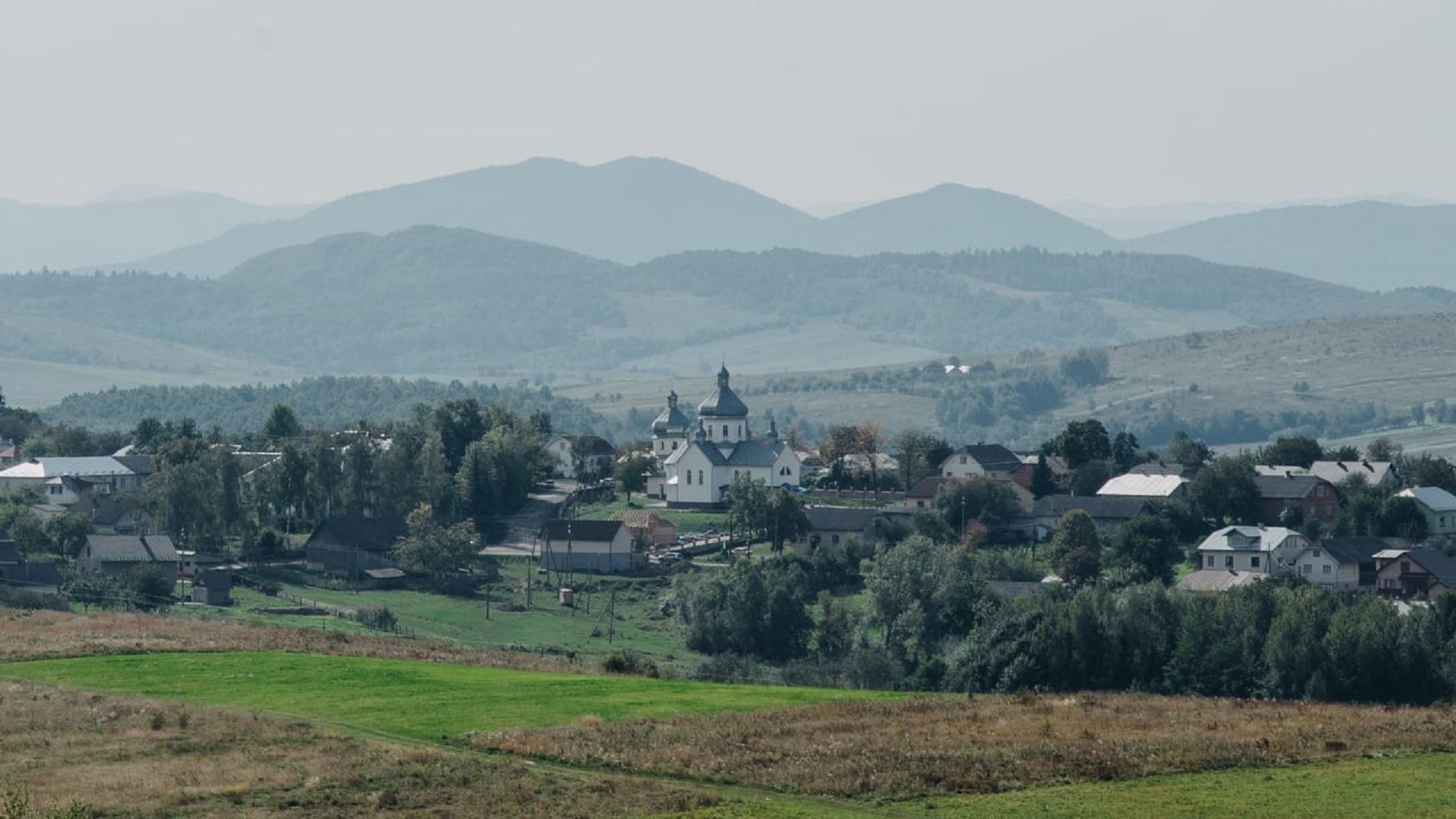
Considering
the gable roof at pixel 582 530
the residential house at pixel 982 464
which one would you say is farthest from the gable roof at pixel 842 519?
the residential house at pixel 982 464

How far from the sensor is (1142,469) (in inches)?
4653

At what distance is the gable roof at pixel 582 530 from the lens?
4149 inches

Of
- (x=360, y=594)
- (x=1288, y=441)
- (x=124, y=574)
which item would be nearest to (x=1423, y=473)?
(x=1288, y=441)

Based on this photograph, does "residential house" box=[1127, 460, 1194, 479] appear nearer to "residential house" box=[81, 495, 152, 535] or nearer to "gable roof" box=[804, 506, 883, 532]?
"gable roof" box=[804, 506, 883, 532]

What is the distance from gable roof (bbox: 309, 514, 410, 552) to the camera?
10356 centimetres

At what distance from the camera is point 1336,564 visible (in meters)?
94.5

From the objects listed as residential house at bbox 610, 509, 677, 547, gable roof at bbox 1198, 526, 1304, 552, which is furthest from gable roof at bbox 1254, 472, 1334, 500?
residential house at bbox 610, 509, 677, 547

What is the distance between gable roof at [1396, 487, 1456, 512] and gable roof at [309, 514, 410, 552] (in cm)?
4455

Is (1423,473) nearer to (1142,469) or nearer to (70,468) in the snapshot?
(1142,469)

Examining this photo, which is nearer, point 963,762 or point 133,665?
point 963,762

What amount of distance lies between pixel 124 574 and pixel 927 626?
3100 cm

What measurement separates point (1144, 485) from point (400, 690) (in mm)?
68207

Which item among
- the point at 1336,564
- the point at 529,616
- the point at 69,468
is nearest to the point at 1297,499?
the point at 1336,564

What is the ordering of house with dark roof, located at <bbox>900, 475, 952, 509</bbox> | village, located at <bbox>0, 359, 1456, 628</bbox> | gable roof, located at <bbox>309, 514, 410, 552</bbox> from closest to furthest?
village, located at <bbox>0, 359, 1456, 628</bbox>
gable roof, located at <bbox>309, 514, 410, 552</bbox>
house with dark roof, located at <bbox>900, 475, 952, 509</bbox>
